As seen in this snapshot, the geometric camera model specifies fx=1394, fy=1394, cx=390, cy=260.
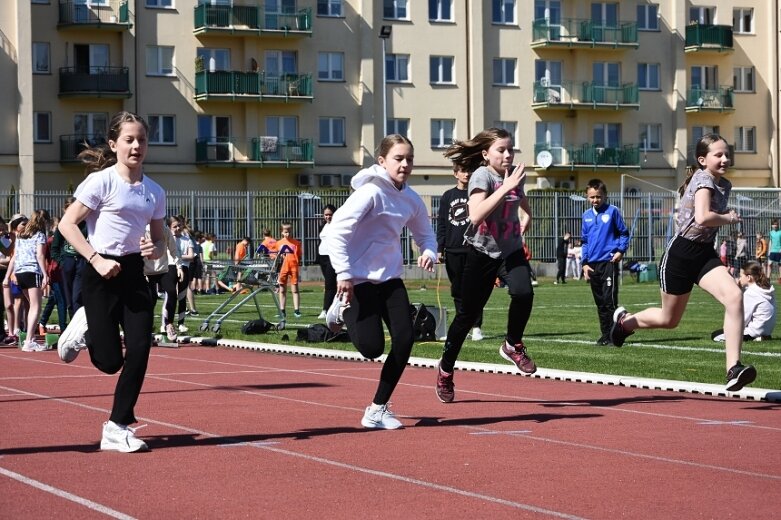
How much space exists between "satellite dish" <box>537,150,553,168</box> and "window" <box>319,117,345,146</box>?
8.93 meters

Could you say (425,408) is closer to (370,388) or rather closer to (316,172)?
(370,388)

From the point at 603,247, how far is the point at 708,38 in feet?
176

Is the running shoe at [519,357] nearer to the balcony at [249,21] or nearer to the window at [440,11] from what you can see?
the balcony at [249,21]

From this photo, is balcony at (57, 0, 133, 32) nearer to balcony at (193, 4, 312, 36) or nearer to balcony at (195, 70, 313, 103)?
balcony at (193, 4, 312, 36)

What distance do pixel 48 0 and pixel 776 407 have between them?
50310 millimetres

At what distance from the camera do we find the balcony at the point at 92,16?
5647 centimetres

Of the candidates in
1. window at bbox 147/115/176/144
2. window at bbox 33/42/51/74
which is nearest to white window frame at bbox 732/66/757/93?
window at bbox 147/115/176/144

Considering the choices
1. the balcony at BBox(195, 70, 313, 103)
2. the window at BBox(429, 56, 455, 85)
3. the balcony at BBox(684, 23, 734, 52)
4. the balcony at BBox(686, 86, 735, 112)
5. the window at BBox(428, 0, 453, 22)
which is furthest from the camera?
the balcony at BBox(686, 86, 735, 112)

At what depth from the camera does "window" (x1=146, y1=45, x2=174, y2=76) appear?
58416 mm

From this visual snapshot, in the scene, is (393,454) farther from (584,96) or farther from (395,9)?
(584,96)

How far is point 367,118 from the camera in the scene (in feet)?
204

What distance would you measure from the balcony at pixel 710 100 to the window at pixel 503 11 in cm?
1051

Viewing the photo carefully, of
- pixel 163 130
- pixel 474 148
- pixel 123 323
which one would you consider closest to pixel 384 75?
pixel 163 130

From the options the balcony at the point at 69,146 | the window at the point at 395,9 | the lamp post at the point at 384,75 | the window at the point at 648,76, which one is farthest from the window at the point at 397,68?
the balcony at the point at 69,146
